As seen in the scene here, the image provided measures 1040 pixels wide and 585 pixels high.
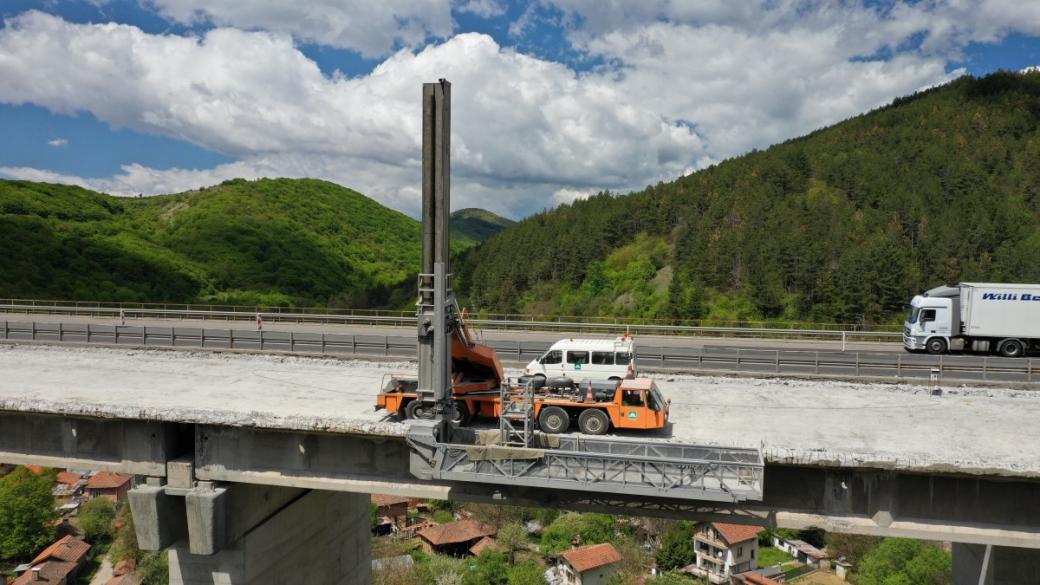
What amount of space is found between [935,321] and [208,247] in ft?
354

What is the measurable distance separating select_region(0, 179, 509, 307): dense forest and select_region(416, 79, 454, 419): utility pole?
A: 63716 millimetres

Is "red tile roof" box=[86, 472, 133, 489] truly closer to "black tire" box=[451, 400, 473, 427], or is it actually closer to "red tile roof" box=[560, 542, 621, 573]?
"red tile roof" box=[560, 542, 621, 573]

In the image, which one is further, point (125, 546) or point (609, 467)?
point (125, 546)

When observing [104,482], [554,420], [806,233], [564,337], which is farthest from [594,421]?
[104,482]

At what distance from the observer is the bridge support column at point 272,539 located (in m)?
12.5

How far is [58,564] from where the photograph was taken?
47.6m

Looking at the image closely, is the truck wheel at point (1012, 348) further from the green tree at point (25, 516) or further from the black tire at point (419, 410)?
the green tree at point (25, 516)

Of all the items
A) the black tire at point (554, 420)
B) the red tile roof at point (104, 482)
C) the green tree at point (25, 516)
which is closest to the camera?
the black tire at point (554, 420)

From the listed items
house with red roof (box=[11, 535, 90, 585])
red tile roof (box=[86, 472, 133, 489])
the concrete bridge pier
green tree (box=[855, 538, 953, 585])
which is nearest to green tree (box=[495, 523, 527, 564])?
green tree (box=[855, 538, 953, 585])

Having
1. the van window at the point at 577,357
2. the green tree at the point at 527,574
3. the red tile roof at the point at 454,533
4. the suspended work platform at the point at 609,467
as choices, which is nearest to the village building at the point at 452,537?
the red tile roof at the point at 454,533

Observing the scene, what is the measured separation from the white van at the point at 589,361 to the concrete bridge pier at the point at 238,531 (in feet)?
21.2

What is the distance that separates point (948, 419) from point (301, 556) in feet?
50.0

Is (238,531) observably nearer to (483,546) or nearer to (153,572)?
(153,572)

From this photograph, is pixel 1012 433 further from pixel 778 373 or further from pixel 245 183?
pixel 245 183
